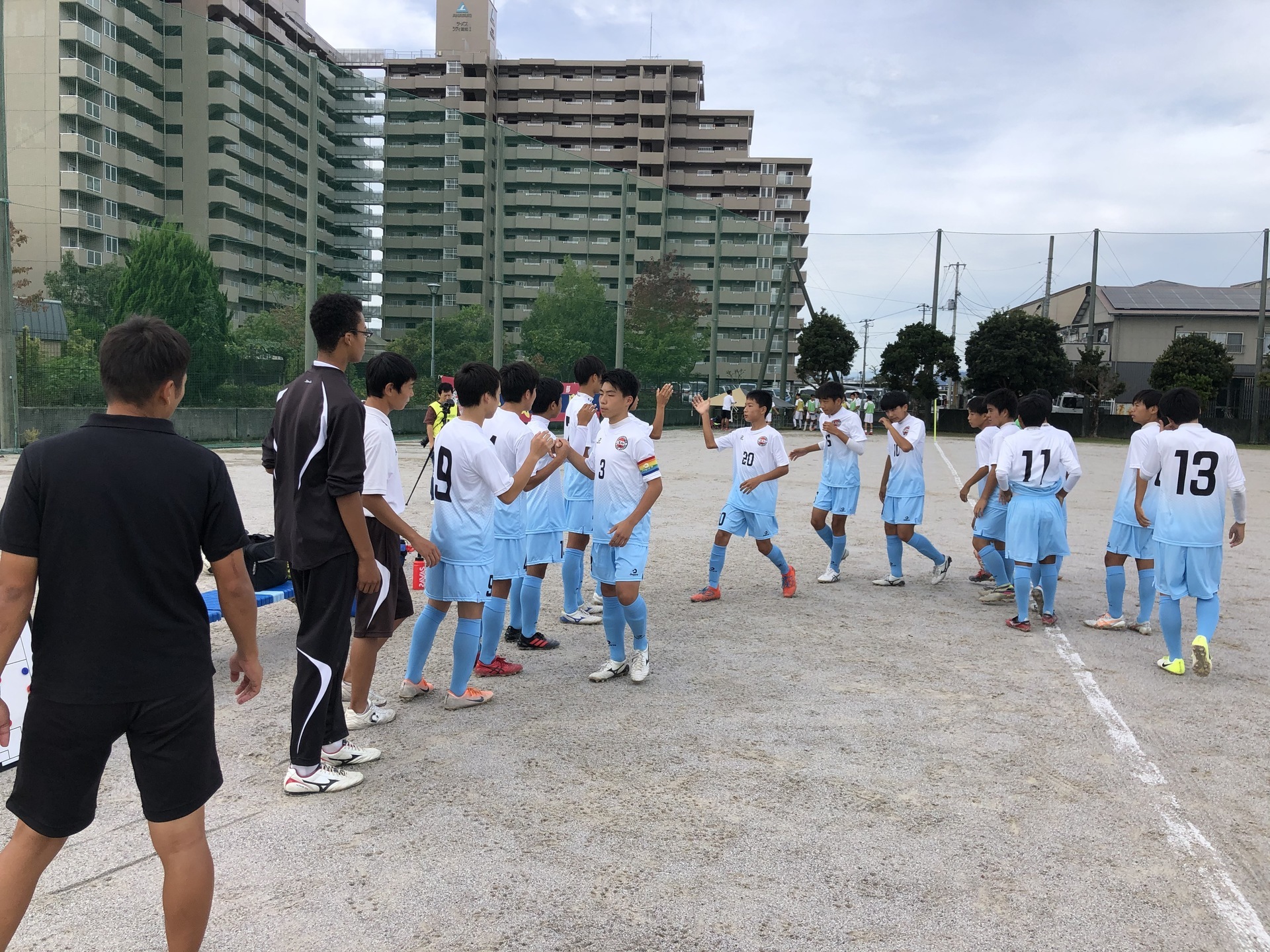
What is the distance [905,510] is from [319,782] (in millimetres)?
6028

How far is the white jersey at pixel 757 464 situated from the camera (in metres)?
7.76

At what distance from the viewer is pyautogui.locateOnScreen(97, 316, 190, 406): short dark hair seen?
7.51 feet

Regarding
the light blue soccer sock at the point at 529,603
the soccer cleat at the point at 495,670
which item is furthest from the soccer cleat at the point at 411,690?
the light blue soccer sock at the point at 529,603

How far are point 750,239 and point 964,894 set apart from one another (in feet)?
121

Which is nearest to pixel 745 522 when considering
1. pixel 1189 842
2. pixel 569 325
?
pixel 1189 842

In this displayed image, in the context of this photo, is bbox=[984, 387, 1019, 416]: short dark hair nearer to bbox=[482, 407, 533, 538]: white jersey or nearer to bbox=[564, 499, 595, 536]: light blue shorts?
bbox=[564, 499, 595, 536]: light blue shorts

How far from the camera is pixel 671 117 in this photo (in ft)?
289

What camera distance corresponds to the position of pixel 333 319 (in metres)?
3.68

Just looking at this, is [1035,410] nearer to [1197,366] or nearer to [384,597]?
[384,597]

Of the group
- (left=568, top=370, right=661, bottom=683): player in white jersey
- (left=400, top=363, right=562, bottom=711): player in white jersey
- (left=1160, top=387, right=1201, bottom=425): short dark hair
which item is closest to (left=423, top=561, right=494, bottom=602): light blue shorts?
(left=400, top=363, right=562, bottom=711): player in white jersey

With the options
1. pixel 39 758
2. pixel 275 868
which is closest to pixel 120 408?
pixel 39 758

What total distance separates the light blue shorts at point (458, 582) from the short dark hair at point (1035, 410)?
470 cm

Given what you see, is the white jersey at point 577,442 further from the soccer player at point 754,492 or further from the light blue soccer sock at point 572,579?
the soccer player at point 754,492

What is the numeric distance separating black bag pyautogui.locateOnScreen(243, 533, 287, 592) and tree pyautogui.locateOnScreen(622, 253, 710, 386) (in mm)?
24927
